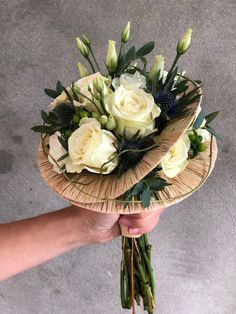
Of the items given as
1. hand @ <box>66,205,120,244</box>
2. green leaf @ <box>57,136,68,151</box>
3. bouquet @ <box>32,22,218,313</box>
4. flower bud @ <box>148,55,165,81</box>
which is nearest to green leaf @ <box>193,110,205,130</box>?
bouquet @ <box>32,22,218,313</box>

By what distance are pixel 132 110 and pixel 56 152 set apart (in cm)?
16

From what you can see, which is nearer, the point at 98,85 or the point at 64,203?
the point at 98,85

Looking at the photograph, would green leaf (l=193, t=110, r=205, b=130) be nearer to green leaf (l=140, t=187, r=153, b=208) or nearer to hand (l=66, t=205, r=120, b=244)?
green leaf (l=140, t=187, r=153, b=208)

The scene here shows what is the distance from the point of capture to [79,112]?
701mm

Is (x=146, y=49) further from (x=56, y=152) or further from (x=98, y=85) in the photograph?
(x=56, y=152)

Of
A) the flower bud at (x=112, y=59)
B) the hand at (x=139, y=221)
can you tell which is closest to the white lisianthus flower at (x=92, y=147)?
the flower bud at (x=112, y=59)

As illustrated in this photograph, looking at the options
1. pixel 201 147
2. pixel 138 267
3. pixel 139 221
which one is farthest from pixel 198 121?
pixel 138 267

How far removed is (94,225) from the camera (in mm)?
1023

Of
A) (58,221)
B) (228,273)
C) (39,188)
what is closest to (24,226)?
(58,221)

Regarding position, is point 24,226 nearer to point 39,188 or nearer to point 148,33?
point 39,188

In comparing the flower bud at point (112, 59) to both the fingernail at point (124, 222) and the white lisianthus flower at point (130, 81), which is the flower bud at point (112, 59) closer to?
the white lisianthus flower at point (130, 81)

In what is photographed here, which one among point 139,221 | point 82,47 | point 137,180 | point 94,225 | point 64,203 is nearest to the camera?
point 137,180

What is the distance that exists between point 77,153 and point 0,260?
431 mm

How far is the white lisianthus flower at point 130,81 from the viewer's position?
694 millimetres
